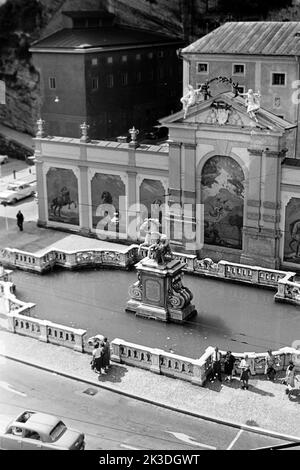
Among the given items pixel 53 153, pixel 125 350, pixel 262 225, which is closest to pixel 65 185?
pixel 53 153

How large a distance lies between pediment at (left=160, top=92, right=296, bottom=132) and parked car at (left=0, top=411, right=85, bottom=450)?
802 inches

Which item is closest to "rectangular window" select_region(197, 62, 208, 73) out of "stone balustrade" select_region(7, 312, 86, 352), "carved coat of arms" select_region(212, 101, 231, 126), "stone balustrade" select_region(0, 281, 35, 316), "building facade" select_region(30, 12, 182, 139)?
"building facade" select_region(30, 12, 182, 139)

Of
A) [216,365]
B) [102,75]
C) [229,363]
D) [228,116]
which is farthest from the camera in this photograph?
[102,75]

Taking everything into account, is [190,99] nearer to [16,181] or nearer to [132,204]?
[132,204]

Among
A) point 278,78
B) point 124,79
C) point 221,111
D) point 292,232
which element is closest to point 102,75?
point 124,79

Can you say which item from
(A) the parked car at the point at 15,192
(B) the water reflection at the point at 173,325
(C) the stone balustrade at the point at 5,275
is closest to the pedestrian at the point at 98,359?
(B) the water reflection at the point at 173,325

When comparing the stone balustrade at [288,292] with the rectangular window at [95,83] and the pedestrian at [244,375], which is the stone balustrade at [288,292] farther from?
the rectangular window at [95,83]

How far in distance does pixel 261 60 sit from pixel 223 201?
1369cm

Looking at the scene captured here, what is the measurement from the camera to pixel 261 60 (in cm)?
4853

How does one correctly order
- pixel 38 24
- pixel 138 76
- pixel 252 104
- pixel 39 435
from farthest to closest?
pixel 38 24
pixel 138 76
pixel 252 104
pixel 39 435

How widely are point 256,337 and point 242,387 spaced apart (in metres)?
4.33

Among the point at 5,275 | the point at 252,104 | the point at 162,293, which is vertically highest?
the point at 252,104

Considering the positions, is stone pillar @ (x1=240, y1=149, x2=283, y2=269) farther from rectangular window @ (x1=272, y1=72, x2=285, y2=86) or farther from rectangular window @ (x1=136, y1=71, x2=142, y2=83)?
rectangular window @ (x1=136, y1=71, x2=142, y2=83)

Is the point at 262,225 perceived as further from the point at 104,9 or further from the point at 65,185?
the point at 104,9
